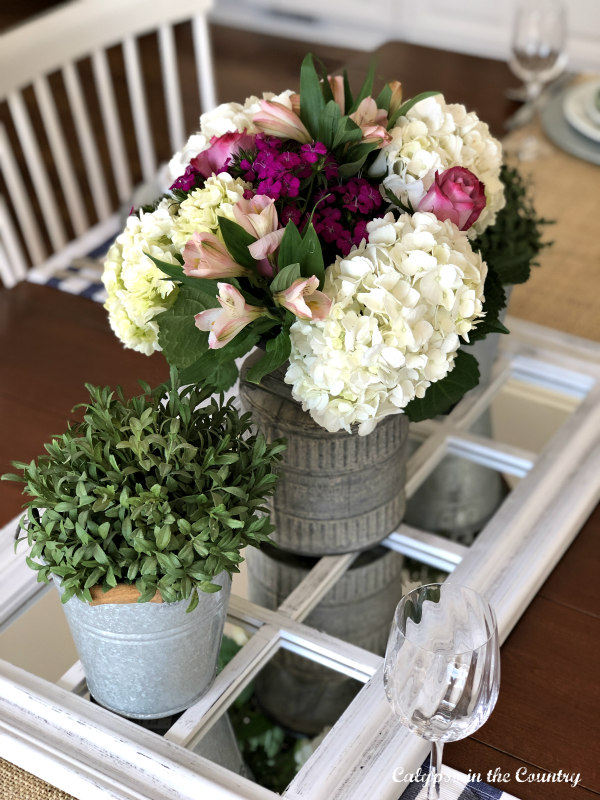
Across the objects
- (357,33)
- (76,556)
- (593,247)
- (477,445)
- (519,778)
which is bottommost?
(357,33)

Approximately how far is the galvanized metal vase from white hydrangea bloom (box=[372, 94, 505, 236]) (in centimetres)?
18

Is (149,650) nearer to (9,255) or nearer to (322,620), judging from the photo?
(322,620)

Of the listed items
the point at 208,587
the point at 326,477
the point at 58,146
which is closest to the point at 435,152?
the point at 326,477

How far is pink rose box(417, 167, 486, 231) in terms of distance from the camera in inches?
30.7

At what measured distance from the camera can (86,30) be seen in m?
1.64

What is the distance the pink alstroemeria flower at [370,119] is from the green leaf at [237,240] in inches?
5.8

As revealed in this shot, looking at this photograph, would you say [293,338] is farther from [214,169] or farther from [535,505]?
[535,505]

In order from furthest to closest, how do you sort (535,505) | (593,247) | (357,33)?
1. (357,33)
2. (593,247)
3. (535,505)

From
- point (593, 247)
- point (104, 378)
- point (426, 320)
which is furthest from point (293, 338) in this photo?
point (593, 247)

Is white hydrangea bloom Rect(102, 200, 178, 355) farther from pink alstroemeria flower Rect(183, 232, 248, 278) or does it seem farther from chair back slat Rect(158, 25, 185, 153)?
chair back slat Rect(158, 25, 185, 153)

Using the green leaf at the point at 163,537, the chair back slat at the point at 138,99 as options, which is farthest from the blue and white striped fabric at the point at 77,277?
the green leaf at the point at 163,537

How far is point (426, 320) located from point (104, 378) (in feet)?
1.78

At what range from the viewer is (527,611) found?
35.0 inches

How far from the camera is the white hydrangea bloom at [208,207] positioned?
29.5 inches
